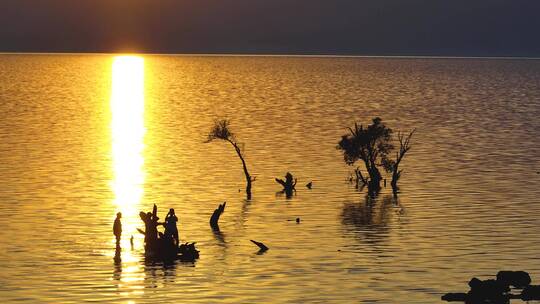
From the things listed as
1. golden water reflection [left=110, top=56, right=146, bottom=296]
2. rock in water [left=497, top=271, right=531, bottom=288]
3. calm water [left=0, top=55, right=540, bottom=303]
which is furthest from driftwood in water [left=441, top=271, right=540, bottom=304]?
golden water reflection [left=110, top=56, right=146, bottom=296]

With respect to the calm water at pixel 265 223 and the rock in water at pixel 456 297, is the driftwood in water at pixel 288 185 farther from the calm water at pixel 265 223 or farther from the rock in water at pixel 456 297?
the rock in water at pixel 456 297

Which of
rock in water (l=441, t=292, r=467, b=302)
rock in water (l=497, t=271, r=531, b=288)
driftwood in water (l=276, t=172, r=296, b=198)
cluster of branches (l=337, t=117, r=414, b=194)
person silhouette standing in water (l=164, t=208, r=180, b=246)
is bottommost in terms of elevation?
rock in water (l=441, t=292, r=467, b=302)

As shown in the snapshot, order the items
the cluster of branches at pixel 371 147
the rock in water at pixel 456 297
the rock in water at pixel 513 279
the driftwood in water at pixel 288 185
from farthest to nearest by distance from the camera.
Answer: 1. the cluster of branches at pixel 371 147
2. the driftwood in water at pixel 288 185
3. the rock in water at pixel 513 279
4. the rock in water at pixel 456 297

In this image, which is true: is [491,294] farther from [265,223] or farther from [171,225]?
[265,223]

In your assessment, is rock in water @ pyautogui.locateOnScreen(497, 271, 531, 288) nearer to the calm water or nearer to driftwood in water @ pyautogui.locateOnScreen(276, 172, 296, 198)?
the calm water

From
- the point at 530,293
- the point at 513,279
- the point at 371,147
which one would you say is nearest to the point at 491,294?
the point at 530,293

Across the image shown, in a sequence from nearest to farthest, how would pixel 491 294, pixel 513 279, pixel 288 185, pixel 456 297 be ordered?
pixel 491 294, pixel 456 297, pixel 513 279, pixel 288 185

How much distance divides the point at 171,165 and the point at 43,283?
67.2 m

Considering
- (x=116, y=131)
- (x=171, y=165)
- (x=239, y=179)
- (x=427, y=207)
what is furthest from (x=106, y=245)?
(x=116, y=131)

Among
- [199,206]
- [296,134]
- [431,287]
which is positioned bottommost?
[431,287]

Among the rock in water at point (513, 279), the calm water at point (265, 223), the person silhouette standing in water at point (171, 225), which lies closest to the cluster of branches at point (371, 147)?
the calm water at point (265, 223)

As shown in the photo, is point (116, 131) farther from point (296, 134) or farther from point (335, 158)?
point (335, 158)

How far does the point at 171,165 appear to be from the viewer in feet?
448

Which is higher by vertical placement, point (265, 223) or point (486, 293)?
point (265, 223)
